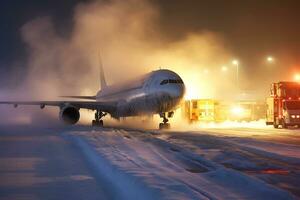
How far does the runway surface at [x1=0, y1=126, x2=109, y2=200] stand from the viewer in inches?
352

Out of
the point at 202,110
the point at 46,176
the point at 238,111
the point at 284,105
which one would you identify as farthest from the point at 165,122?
the point at 46,176

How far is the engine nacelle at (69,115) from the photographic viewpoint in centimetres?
3653

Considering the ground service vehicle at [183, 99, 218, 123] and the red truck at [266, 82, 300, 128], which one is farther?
the ground service vehicle at [183, 99, 218, 123]

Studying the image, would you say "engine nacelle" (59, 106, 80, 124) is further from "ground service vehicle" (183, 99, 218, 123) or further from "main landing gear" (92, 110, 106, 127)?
"ground service vehicle" (183, 99, 218, 123)

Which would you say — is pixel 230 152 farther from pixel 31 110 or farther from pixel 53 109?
pixel 31 110

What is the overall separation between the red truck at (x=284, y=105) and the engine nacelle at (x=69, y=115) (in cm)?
1506

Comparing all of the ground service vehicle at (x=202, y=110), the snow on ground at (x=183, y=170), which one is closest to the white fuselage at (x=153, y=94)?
the ground service vehicle at (x=202, y=110)

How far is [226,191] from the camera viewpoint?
350 inches

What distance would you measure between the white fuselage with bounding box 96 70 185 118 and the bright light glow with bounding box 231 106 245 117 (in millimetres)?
8917

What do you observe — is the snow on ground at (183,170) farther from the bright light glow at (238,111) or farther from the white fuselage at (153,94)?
the bright light glow at (238,111)

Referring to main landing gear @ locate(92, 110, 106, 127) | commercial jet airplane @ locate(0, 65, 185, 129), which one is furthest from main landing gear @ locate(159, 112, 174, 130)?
main landing gear @ locate(92, 110, 106, 127)

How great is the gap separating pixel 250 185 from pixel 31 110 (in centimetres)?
6943

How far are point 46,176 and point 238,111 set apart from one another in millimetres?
30694

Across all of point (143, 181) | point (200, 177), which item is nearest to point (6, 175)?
point (143, 181)
